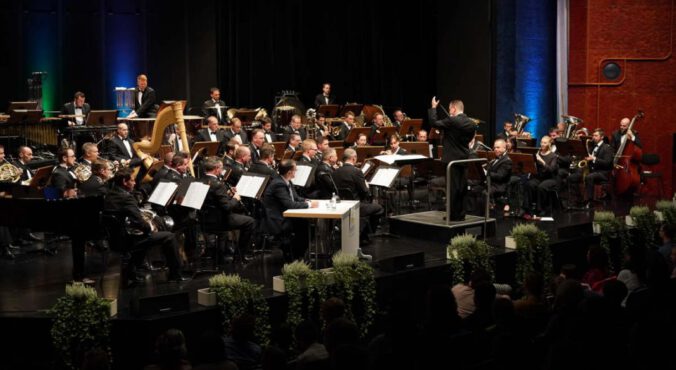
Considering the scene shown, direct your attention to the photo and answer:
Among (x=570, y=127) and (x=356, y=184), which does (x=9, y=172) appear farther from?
(x=570, y=127)

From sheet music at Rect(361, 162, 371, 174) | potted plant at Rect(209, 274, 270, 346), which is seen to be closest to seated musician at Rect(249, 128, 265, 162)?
sheet music at Rect(361, 162, 371, 174)

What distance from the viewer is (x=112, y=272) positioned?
420 inches

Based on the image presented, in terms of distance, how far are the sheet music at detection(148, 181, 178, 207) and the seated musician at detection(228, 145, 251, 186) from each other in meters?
2.04

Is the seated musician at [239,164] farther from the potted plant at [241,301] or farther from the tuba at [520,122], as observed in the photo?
the tuba at [520,122]

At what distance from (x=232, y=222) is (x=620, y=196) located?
27.9ft

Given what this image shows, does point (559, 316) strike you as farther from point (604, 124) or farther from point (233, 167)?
point (604, 124)

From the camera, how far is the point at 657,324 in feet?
19.7

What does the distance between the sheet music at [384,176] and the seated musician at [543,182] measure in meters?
3.13

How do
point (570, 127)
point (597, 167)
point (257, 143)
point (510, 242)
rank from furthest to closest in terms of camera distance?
point (570, 127), point (597, 167), point (257, 143), point (510, 242)

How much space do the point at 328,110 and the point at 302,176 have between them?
576 centimetres

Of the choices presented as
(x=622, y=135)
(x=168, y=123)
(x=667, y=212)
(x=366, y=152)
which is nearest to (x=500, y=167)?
(x=366, y=152)

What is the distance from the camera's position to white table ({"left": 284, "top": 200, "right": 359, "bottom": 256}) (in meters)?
10.3

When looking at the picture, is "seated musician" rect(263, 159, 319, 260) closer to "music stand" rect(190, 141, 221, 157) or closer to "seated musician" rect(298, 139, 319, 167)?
"seated musician" rect(298, 139, 319, 167)

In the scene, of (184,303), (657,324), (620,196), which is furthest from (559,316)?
(620,196)
